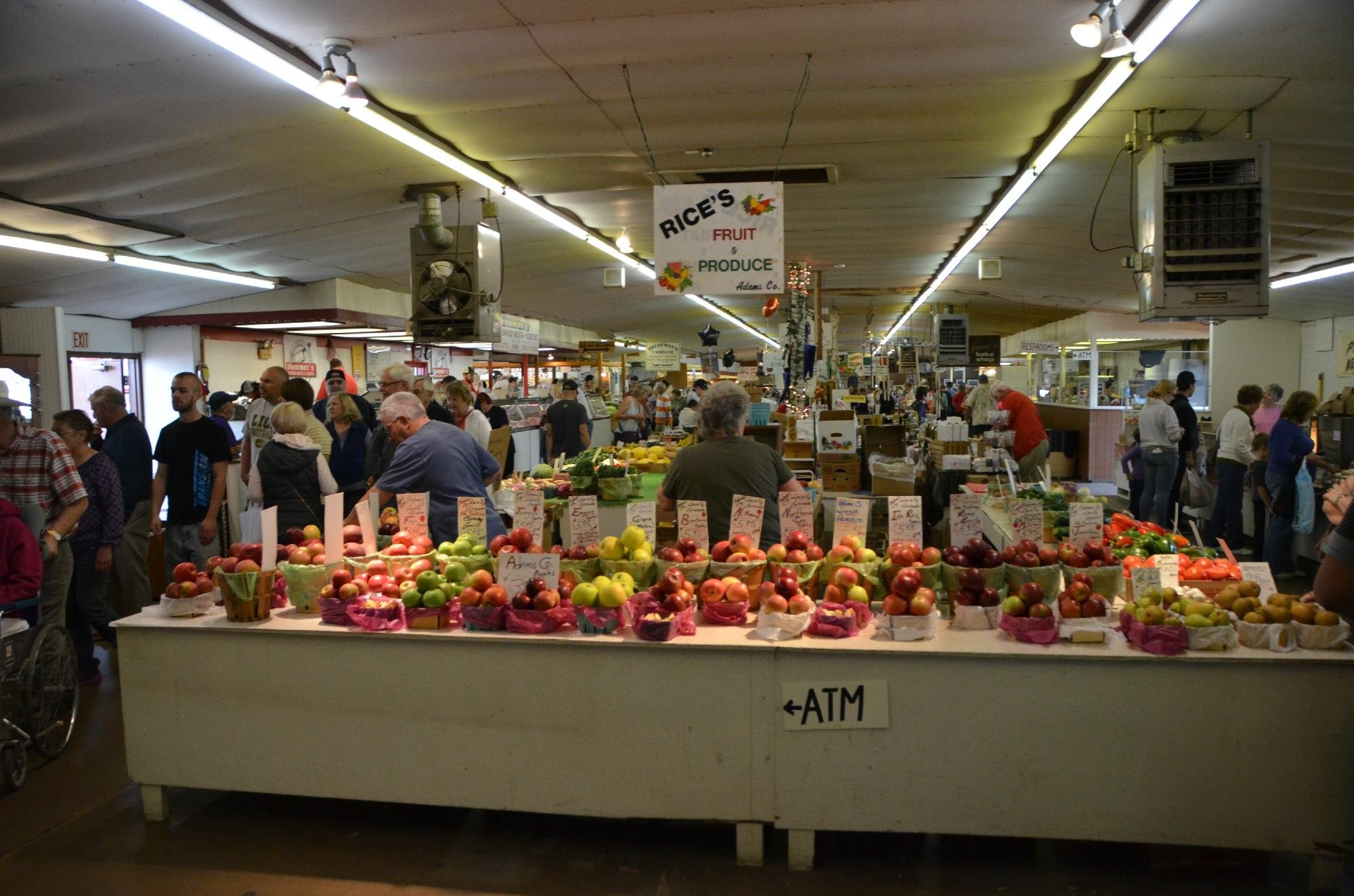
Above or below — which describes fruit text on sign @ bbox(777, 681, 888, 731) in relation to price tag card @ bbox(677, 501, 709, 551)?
below

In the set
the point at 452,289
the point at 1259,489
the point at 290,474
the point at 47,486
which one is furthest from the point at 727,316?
the point at 47,486

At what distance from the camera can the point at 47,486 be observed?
4.95 metres

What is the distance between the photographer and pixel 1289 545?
7.91m

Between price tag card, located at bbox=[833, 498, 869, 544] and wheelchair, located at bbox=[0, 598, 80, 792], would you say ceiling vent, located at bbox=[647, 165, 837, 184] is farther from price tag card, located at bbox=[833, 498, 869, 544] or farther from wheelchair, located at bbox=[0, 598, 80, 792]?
wheelchair, located at bbox=[0, 598, 80, 792]

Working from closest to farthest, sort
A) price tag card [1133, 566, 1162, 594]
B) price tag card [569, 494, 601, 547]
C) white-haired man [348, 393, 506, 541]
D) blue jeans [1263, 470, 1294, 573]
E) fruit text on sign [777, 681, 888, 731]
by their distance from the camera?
fruit text on sign [777, 681, 888, 731], price tag card [1133, 566, 1162, 594], price tag card [569, 494, 601, 547], white-haired man [348, 393, 506, 541], blue jeans [1263, 470, 1294, 573]

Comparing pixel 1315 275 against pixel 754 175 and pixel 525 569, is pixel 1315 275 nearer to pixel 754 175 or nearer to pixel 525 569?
pixel 754 175

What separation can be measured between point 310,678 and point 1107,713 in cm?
290

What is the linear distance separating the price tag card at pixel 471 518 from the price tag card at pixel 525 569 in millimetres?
722

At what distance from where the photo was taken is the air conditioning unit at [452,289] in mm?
7344

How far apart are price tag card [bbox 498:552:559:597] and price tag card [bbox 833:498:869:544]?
118cm

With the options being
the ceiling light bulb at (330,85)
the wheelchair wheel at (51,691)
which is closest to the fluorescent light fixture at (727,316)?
the ceiling light bulb at (330,85)

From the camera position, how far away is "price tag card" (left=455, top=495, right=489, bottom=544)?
432 cm

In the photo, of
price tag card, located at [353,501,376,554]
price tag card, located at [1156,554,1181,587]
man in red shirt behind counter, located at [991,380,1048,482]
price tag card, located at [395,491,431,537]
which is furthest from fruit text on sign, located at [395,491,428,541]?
man in red shirt behind counter, located at [991,380,1048,482]

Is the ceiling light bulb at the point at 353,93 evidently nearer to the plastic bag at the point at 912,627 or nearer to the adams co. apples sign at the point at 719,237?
the adams co. apples sign at the point at 719,237
